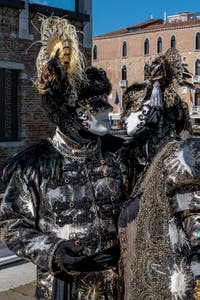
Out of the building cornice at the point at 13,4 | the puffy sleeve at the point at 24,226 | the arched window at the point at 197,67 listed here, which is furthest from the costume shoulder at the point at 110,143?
the arched window at the point at 197,67

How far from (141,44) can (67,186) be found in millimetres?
66349

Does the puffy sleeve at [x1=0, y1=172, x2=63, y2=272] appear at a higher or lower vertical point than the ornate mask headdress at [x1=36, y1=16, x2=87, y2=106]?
lower

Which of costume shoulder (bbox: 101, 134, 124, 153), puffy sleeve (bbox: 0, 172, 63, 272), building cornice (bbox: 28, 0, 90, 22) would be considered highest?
building cornice (bbox: 28, 0, 90, 22)

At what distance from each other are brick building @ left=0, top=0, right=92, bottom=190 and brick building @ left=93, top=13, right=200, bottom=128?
159 ft

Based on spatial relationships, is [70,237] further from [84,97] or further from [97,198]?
[84,97]

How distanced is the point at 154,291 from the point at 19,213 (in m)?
0.66

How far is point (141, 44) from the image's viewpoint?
220 ft

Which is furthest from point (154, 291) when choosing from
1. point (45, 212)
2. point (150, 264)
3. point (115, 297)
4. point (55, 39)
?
point (55, 39)

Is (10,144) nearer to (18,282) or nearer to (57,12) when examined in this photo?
(57,12)

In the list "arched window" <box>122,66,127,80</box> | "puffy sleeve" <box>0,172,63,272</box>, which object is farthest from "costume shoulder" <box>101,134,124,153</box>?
"arched window" <box>122,66,127,80</box>

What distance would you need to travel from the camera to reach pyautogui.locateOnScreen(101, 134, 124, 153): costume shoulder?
7.83 feet

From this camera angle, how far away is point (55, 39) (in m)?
2.39

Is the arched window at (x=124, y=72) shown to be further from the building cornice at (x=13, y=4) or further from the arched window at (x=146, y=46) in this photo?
the building cornice at (x=13, y=4)

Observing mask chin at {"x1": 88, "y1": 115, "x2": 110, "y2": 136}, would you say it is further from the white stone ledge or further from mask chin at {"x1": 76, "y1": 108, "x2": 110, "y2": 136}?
the white stone ledge
